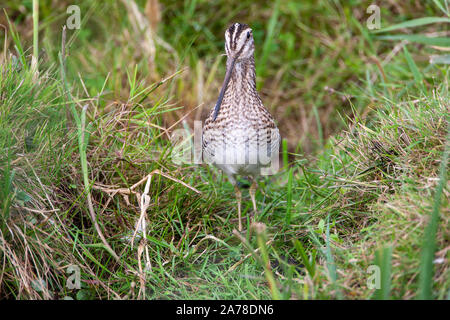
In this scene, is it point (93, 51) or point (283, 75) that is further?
point (283, 75)

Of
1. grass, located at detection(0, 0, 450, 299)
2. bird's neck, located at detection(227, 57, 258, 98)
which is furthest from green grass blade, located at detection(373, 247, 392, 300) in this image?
bird's neck, located at detection(227, 57, 258, 98)

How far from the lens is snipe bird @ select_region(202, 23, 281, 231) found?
3445mm

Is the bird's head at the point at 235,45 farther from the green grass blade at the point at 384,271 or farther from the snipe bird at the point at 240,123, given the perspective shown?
the green grass blade at the point at 384,271

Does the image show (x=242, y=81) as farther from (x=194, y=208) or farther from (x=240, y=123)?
(x=194, y=208)

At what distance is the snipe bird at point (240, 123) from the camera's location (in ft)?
11.3

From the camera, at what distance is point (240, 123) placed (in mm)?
3449

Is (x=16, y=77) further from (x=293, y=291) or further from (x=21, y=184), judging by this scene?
(x=293, y=291)

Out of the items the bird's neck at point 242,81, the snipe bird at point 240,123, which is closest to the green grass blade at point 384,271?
the snipe bird at point 240,123

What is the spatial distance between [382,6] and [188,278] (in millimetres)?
3505

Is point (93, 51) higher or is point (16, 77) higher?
point (93, 51)

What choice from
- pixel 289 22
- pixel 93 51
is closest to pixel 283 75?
pixel 289 22

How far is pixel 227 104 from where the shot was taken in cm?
355

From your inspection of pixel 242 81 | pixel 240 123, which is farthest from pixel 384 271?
pixel 242 81
